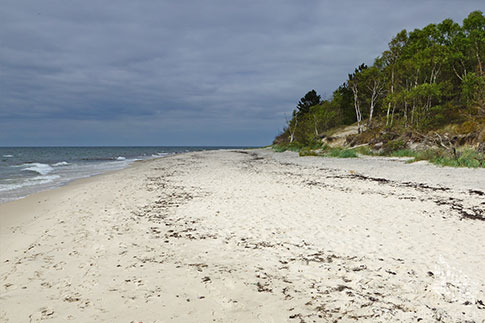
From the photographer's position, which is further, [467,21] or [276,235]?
[467,21]

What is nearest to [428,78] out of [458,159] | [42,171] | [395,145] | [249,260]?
[395,145]

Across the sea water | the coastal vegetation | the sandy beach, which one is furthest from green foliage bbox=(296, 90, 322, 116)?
the sandy beach

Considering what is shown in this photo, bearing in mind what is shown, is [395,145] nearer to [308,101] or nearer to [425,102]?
[425,102]

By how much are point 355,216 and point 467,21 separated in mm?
53726

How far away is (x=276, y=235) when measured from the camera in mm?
7008

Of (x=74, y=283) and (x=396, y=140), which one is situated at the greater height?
(x=396, y=140)

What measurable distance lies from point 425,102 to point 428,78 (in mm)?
3876

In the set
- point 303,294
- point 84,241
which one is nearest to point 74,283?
point 84,241

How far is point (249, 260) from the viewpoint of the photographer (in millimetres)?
5590

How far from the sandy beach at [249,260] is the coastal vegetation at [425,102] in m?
15.5

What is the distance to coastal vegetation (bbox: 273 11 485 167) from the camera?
25328mm

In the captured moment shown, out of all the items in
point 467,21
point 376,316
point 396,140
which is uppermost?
point 467,21

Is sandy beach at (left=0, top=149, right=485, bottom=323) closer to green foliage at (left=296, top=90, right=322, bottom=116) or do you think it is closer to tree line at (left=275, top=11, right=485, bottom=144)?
tree line at (left=275, top=11, right=485, bottom=144)

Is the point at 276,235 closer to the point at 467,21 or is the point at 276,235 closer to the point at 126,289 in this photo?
the point at 126,289
